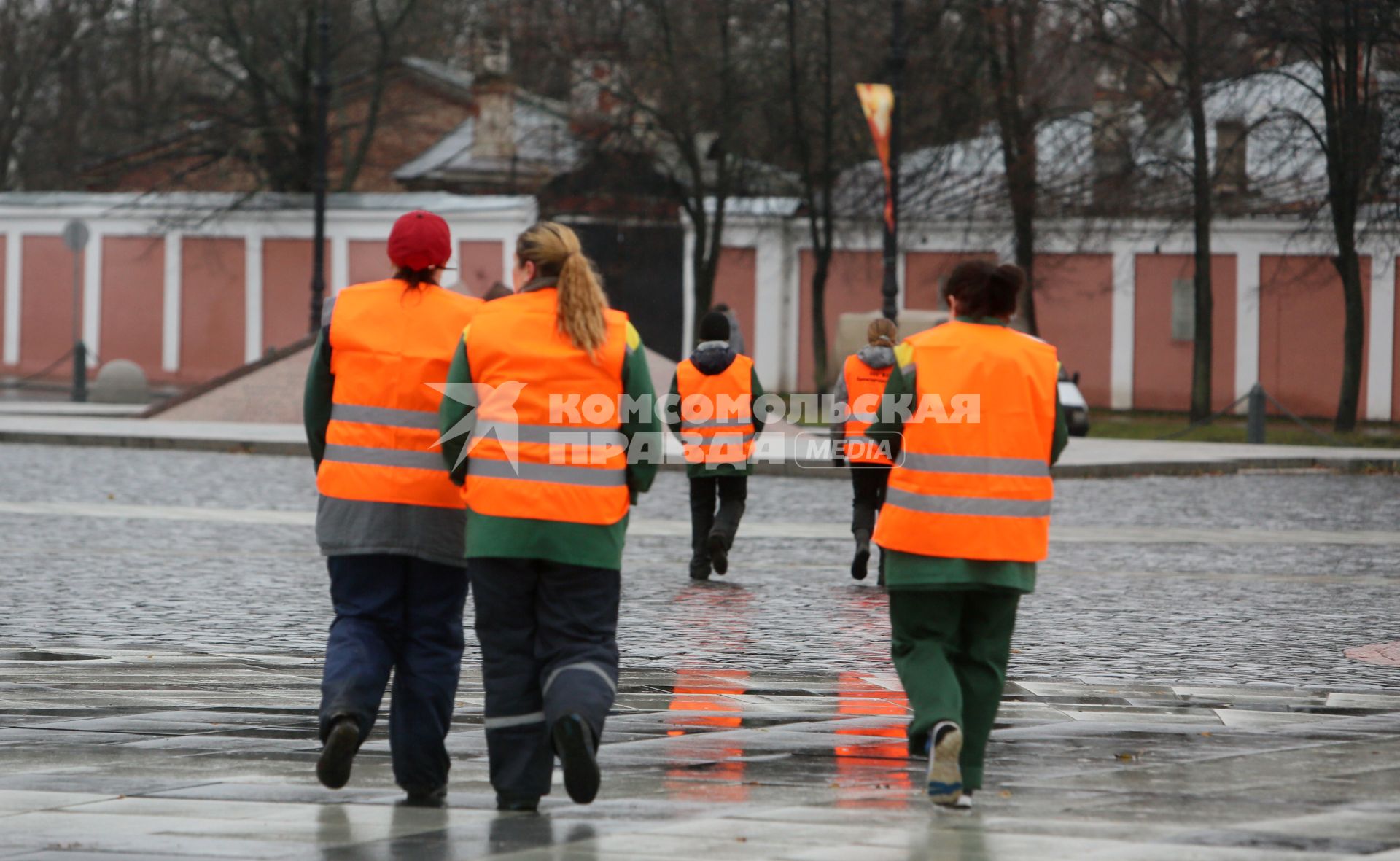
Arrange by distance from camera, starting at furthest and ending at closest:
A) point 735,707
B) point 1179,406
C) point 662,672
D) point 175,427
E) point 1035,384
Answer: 1. point 1179,406
2. point 175,427
3. point 662,672
4. point 735,707
5. point 1035,384

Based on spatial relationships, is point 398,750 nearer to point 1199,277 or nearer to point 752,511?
point 752,511

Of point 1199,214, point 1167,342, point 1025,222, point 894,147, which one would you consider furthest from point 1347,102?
point 1167,342

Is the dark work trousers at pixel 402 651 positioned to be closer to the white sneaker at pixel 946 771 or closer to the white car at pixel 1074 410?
the white sneaker at pixel 946 771

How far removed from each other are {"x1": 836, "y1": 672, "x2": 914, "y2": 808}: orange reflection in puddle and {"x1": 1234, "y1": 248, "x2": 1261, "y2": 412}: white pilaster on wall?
3114 cm

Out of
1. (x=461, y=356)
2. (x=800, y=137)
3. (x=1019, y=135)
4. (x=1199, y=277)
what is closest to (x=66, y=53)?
(x=800, y=137)

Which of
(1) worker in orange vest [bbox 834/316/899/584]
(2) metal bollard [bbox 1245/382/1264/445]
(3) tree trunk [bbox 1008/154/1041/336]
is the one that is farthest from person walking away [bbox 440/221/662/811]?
(3) tree trunk [bbox 1008/154/1041/336]

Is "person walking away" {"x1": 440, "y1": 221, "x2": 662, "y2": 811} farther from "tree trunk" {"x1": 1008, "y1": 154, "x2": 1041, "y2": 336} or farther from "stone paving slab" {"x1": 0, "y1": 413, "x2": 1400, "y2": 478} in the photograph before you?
"tree trunk" {"x1": 1008, "y1": 154, "x2": 1041, "y2": 336}

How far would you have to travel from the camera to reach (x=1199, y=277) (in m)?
34.9

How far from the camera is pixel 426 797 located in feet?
19.7

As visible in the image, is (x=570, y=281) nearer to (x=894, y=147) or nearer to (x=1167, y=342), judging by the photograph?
(x=894, y=147)

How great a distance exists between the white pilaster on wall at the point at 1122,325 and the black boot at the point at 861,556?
2744cm

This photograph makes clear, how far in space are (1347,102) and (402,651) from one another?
1113 inches

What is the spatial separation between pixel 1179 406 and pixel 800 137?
8.93 m

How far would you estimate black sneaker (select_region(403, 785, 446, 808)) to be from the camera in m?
5.94
